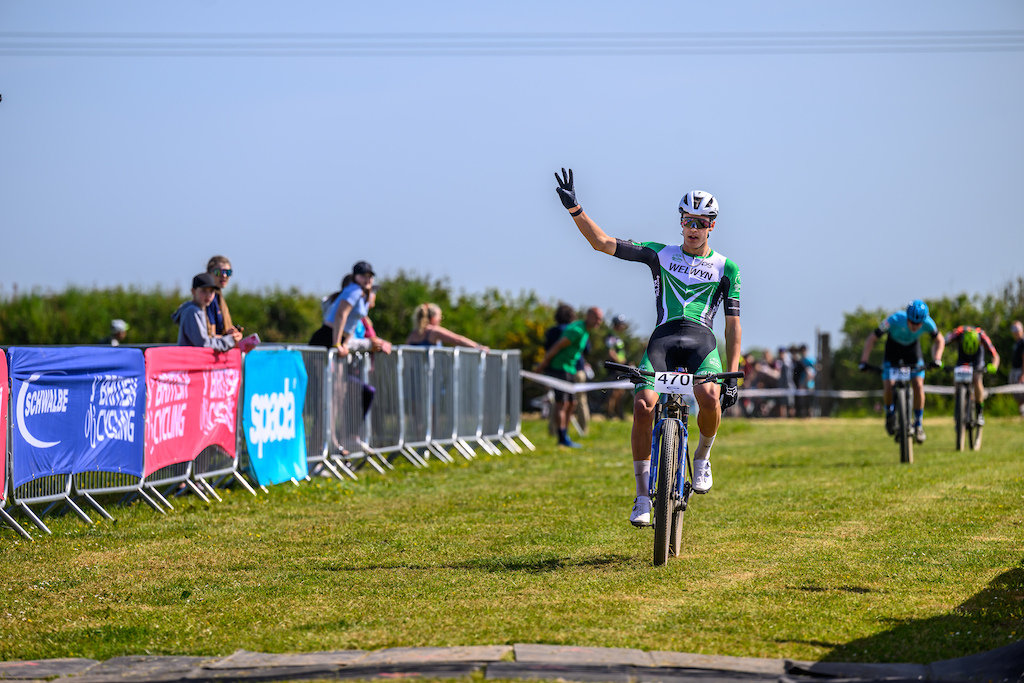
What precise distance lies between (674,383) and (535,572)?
1.47m

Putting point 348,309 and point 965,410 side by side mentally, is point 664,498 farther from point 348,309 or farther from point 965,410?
point 965,410

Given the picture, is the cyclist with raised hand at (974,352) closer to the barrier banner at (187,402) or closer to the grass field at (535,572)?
the grass field at (535,572)

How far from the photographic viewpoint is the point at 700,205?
7707 mm

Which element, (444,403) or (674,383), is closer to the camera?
(674,383)

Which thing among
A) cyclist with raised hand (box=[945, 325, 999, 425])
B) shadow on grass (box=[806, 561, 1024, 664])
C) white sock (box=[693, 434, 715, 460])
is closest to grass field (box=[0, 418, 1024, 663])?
shadow on grass (box=[806, 561, 1024, 664])

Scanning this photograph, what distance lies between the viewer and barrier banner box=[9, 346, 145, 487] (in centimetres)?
865

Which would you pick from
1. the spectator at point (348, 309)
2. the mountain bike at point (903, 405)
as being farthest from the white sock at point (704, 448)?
the mountain bike at point (903, 405)

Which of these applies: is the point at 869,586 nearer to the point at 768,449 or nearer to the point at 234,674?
the point at 234,674

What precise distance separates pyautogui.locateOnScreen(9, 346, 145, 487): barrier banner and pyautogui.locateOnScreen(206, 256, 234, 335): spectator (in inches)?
82.4

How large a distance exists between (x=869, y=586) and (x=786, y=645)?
5.11 feet

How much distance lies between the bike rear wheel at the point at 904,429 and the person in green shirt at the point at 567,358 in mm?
5416

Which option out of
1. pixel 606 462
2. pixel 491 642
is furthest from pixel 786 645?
pixel 606 462

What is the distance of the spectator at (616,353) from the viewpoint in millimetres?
25203

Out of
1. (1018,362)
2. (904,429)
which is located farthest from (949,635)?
(1018,362)
